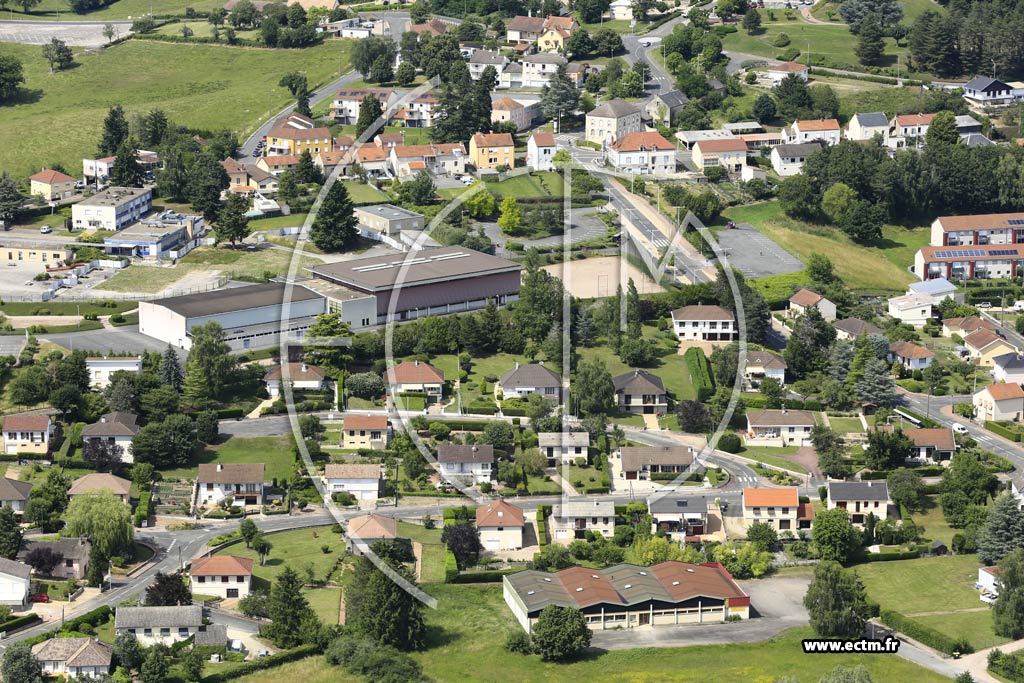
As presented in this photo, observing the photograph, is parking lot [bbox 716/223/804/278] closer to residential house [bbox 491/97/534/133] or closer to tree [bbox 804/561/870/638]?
residential house [bbox 491/97/534/133]

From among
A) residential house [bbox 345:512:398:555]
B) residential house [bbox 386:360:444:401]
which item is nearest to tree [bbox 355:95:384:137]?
residential house [bbox 386:360:444:401]

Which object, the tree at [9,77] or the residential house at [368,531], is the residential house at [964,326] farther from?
the tree at [9,77]

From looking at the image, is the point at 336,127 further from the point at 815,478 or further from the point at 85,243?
the point at 815,478

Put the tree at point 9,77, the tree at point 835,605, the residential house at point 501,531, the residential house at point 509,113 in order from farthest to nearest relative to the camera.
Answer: the tree at point 9,77 → the residential house at point 509,113 → the residential house at point 501,531 → the tree at point 835,605

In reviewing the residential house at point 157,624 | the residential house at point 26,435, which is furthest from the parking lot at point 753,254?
the residential house at point 157,624

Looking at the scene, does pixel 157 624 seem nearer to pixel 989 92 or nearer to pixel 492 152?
pixel 492 152

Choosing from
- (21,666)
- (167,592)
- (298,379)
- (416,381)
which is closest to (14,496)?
(167,592)
